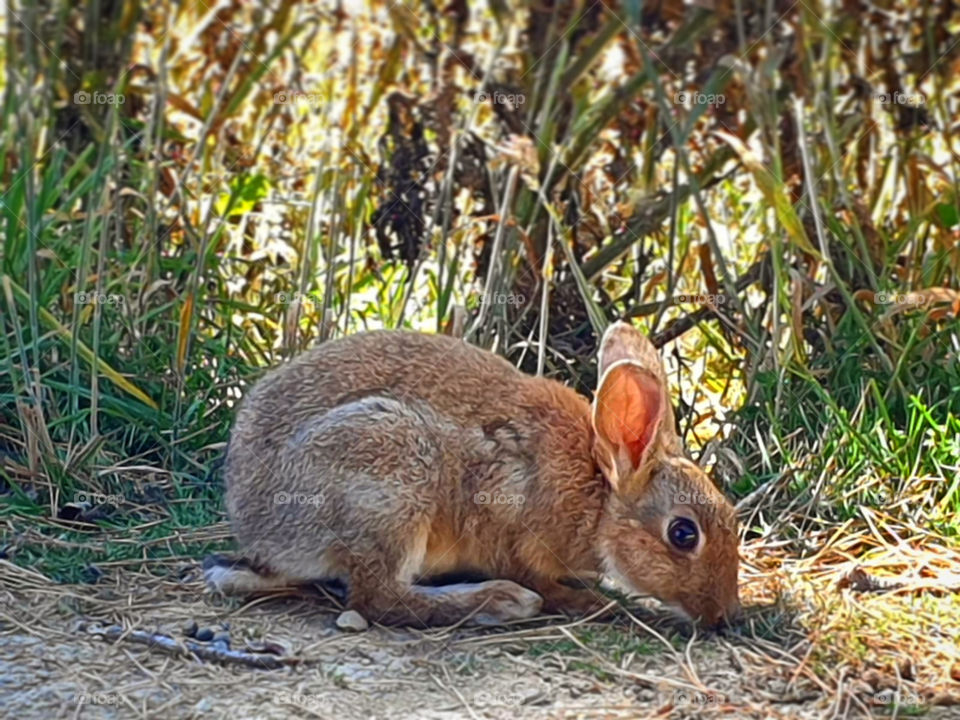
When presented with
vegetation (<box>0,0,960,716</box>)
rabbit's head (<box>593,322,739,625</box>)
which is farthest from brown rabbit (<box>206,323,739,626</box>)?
vegetation (<box>0,0,960,716</box>)

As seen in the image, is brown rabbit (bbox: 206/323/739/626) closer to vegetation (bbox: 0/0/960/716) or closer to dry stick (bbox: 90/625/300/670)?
dry stick (bbox: 90/625/300/670)

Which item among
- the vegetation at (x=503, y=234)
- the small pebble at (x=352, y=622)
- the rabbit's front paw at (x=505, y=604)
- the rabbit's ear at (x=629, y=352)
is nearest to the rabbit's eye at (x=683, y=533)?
the rabbit's ear at (x=629, y=352)

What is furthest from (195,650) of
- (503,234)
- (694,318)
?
(694,318)

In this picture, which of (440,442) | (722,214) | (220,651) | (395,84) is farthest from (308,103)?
(220,651)

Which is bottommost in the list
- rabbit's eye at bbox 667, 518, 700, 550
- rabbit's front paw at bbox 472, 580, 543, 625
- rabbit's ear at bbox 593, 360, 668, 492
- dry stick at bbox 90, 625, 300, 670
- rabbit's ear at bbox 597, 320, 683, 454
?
dry stick at bbox 90, 625, 300, 670

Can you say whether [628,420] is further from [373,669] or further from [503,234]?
[503,234]

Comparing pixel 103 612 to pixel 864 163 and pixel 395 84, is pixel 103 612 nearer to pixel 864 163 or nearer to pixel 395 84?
pixel 395 84

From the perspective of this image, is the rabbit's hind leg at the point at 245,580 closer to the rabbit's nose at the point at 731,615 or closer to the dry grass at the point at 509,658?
the dry grass at the point at 509,658

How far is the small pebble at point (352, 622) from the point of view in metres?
4.27

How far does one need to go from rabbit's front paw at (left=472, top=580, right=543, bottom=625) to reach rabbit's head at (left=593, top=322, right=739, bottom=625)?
25cm

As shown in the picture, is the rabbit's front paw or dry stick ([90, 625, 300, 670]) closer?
dry stick ([90, 625, 300, 670])

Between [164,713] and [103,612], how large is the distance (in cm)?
74

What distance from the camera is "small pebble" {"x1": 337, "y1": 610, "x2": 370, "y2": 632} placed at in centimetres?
427

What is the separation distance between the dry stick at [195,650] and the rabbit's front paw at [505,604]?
625mm
